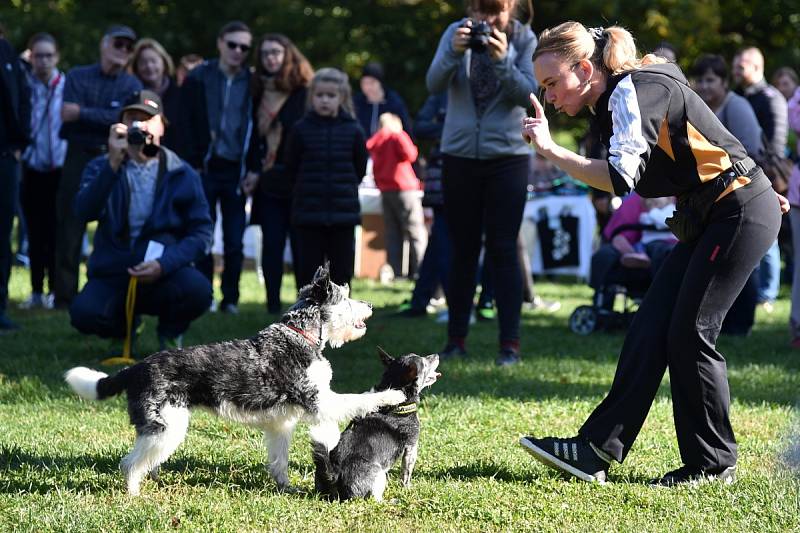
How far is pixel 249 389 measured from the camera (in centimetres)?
422

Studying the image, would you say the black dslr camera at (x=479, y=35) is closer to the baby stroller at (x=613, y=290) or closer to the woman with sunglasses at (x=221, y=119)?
the baby stroller at (x=613, y=290)

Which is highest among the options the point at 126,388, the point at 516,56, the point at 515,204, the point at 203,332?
the point at 516,56

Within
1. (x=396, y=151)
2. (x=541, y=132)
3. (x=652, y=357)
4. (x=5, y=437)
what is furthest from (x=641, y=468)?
(x=396, y=151)

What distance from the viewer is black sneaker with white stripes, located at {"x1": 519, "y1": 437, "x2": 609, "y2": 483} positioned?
4.58 meters

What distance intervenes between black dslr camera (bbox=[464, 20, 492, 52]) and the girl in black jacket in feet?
6.39

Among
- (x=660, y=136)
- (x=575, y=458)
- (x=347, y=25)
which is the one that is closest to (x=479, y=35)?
(x=660, y=136)

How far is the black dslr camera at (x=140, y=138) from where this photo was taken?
687 cm

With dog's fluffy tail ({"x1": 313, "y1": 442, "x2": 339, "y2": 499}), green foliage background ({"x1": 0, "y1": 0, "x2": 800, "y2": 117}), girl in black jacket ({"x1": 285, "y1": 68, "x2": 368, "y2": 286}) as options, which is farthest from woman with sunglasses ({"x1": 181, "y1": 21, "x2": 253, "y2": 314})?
green foliage background ({"x1": 0, "y1": 0, "x2": 800, "y2": 117})

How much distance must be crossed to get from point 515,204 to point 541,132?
9.34ft

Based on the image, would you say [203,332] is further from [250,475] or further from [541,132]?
[541,132]

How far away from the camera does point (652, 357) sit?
181 inches

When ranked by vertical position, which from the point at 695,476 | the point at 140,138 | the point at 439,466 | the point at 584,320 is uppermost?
the point at 140,138

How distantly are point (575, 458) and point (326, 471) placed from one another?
108cm

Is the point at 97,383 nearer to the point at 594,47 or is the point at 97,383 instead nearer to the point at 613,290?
the point at 594,47
